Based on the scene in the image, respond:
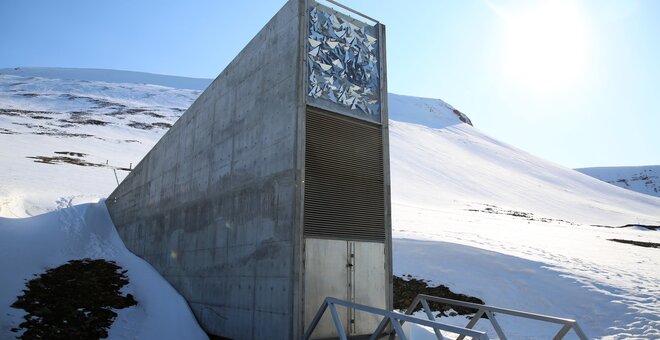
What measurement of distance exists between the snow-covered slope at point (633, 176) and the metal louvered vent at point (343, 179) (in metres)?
120

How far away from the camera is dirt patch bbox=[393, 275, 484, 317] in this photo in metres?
13.8

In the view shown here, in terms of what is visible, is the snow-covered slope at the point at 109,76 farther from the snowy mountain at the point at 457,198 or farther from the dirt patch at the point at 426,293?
the dirt patch at the point at 426,293

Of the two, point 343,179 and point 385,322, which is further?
point 343,179

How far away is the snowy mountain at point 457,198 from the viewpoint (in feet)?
47.7

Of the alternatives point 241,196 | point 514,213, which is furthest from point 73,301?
point 514,213

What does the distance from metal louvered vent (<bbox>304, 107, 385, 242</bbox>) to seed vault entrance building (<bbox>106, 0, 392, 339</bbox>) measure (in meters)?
0.02

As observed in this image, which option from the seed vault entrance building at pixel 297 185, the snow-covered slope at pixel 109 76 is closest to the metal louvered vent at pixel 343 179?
the seed vault entrance building at pixel 297 185

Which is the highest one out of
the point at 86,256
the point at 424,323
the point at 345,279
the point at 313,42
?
the point at 313,42

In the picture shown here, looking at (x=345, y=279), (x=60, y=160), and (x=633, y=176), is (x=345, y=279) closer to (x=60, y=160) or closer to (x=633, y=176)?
(x=60, y=160)

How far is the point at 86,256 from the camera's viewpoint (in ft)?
42.1

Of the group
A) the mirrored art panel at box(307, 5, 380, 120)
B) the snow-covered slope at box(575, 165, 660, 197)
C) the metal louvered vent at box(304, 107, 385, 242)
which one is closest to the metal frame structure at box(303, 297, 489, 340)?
the metal louvered vent at box(304, 107, 385, 242)

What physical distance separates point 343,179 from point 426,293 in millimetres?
7825

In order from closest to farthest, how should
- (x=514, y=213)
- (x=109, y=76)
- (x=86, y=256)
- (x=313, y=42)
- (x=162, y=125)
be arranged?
(x=313, y=42)
(x=86, y=256)
(x=514, y=213)
(x=162, y=125)
(x=109, y=76)

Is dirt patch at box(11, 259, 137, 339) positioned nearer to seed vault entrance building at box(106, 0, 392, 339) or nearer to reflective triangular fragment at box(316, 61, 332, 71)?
seed vault entrance building at box(106, 0, 392, 339)
